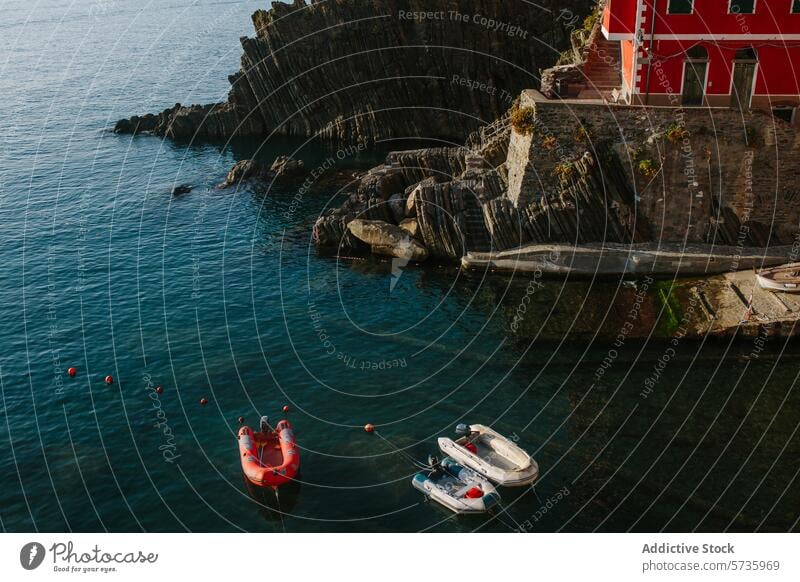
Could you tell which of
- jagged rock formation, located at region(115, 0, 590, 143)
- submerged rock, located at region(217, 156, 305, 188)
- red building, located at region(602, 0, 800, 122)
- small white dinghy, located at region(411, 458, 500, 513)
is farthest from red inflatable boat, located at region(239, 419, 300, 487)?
jagged rock formation, located at region(115, 0, 590, 143)

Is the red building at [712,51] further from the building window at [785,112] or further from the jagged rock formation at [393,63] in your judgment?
the jagged rock formation at [393,63]

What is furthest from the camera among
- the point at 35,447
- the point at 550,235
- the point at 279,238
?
the point at 279,238

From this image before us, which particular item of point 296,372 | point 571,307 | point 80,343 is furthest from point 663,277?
point 80,343

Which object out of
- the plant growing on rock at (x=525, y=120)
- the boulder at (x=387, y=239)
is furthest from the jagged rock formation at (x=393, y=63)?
the plant growing on rock at (x=525, y=120)

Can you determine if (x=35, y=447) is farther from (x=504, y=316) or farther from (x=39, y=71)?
(x=39, y=71)

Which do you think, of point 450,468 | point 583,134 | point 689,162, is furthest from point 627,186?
point 450,468

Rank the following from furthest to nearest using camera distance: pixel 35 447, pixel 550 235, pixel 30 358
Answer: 1. pixel 550 235
2. pixel 30 358
3. pixel 35 447
